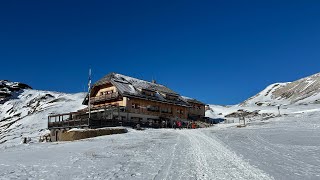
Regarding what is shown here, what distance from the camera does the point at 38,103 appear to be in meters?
95.9

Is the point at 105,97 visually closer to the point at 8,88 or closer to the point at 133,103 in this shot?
the point at 133,103

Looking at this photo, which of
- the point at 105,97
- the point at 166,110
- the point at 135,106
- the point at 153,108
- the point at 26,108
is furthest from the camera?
the point at 26,108

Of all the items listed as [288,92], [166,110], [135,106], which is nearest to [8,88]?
[166,110]

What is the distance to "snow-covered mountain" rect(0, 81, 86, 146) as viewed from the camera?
6158cm

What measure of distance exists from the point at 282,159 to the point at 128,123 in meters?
32.4

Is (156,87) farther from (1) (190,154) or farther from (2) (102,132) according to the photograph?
(1) (190,154)

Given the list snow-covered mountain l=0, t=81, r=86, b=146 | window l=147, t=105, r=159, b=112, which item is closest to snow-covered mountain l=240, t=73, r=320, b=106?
window l=147, t=105, r=159, b=112

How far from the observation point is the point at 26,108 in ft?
319

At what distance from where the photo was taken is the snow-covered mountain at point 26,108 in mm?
61578

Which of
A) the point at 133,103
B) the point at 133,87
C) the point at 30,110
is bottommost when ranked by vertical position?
the point at 133,103

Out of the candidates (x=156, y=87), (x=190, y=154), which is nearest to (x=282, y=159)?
(x=190, y=154)

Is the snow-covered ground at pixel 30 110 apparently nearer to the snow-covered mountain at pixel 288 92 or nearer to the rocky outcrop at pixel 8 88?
the rocky outcrop at pixel 8 88

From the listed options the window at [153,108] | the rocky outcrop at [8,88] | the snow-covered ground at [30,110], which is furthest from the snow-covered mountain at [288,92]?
the rocky outcrop at [8,88]

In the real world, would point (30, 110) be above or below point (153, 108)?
above
